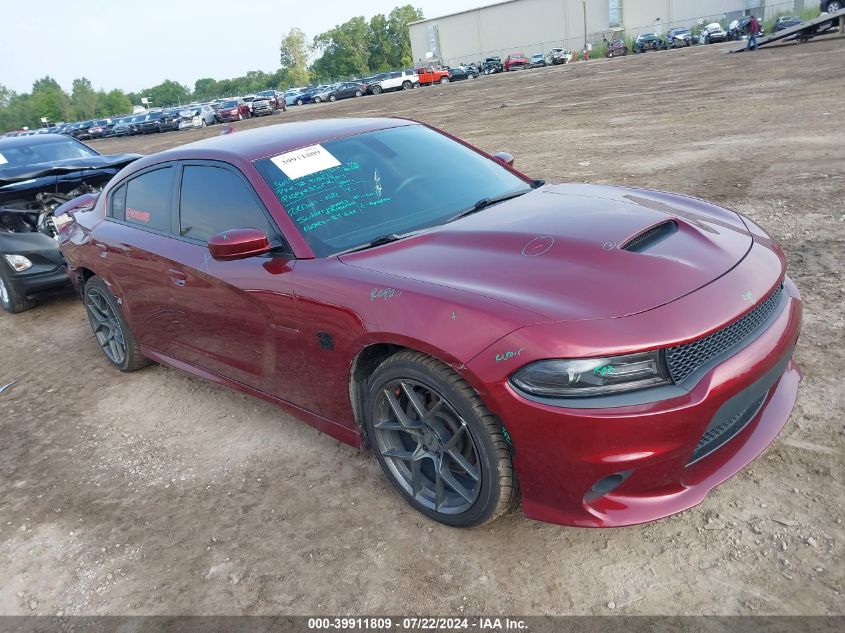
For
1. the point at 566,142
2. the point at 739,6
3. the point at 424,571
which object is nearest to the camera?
the point at 424,571

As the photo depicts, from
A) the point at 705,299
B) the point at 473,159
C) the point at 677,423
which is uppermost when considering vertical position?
the point at 473,159

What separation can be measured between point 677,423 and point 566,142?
10984 mm

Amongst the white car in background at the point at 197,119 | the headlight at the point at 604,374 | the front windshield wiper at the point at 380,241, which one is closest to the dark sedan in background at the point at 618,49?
the white car in background at the point at 197,119

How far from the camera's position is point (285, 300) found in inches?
120

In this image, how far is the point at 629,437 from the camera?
218 cm

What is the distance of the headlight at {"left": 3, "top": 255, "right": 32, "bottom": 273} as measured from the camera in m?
6.45

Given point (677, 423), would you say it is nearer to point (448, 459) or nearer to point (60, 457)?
point (448, 459)

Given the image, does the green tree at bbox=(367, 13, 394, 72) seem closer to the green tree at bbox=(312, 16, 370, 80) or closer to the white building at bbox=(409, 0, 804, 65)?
the green tree at bbox=(312, 16, 370, 80)

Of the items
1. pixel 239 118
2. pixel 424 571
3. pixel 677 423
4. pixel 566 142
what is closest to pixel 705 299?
pixel 677 423

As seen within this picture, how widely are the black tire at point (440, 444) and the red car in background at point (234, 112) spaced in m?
44.5

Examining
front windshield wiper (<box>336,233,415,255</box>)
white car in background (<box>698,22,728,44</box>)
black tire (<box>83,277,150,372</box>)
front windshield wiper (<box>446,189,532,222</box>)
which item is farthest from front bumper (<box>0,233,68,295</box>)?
white car in background (<box>698,22,728,44</box>)

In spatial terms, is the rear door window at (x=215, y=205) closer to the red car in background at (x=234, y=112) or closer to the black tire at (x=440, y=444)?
the black tire at (x=440, y=444)

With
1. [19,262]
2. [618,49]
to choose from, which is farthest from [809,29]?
[19,262]

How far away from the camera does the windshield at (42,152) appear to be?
25.5 feet
